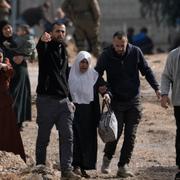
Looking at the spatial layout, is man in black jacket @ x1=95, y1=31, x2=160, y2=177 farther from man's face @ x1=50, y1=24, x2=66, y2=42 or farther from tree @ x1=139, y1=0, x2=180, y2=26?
tree @ x1=139, y1=0, x2=180, y2=26

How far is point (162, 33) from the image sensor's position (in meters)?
46.2

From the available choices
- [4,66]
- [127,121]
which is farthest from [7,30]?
[127,121]

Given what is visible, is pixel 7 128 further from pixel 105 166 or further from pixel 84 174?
pixel 105 166

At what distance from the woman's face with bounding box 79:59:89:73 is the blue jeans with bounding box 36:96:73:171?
67cm

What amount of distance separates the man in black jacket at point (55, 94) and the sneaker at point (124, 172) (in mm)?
800

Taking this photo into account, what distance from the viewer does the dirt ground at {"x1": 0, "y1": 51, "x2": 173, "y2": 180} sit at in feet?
34.6

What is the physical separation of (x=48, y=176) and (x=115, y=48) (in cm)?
179

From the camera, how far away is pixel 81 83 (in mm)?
10156

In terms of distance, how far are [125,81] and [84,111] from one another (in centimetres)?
56

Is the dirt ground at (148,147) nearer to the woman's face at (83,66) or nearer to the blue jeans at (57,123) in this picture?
the blue jeans at (57,123)

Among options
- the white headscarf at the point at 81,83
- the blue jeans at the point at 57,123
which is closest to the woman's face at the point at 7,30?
the white headscarf at the point at 81,83

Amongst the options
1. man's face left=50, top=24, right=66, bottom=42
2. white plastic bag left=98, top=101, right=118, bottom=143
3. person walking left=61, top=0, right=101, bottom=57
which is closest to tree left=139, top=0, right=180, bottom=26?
person walking left=61, top=0, right=101, bottom=57

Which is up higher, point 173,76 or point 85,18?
point 85,18

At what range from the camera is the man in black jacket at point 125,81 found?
1020 centimetres
